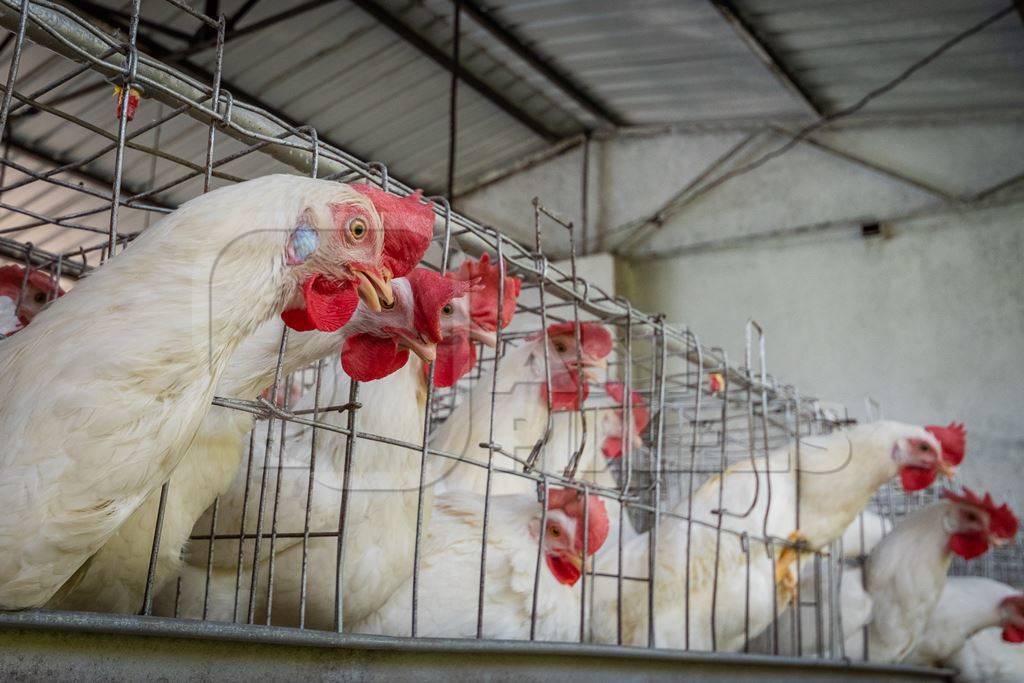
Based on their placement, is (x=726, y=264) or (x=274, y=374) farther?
(x=726, y=264)

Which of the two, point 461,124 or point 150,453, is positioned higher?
point 461,124

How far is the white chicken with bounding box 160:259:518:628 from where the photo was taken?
1.71 metres

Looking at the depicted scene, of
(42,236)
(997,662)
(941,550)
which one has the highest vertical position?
(42,236)

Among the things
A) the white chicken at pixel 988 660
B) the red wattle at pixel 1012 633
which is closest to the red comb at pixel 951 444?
the red wattle at pixel 1012 633

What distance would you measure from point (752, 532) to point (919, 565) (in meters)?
1.18

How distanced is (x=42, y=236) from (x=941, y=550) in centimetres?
618

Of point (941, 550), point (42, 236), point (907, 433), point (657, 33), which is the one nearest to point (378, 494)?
point (907, 433)

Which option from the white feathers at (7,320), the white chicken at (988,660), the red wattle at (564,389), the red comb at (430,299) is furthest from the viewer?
the white chicken at (988,660)

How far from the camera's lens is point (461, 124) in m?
7.66

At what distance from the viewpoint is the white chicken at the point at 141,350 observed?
0.96 metres

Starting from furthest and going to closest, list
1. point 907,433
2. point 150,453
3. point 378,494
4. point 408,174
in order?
1. point 408,174
2. point 907,433
3. point 378,494
4. point 150,453

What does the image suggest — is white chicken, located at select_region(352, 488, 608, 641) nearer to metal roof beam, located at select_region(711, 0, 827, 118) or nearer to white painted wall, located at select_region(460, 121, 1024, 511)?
→ metal roof beam, located at select_region(711, 0, 827, 118)

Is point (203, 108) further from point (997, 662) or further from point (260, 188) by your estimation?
point (997, 662)

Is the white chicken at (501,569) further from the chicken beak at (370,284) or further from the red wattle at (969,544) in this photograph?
the red wattle at (969,544)
